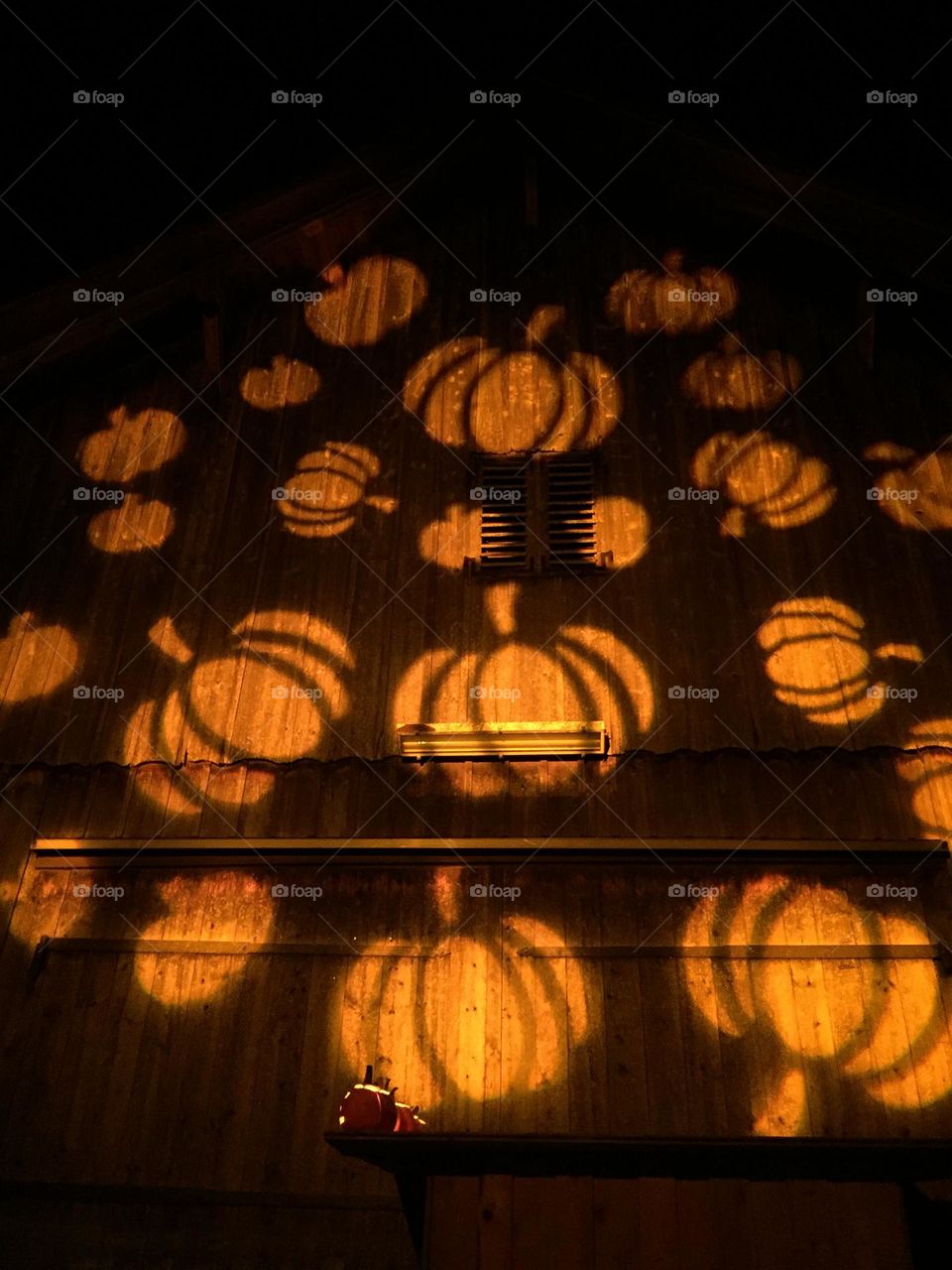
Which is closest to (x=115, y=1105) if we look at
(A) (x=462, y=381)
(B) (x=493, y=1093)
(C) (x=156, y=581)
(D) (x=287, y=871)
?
(D) (x=287, y=871)

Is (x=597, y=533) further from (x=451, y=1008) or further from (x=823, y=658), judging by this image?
(x=451, y=1008)

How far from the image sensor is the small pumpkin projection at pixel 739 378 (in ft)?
22.1

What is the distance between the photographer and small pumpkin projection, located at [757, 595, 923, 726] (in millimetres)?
5492

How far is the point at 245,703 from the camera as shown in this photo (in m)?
5.76

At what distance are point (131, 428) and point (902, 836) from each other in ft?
18.5

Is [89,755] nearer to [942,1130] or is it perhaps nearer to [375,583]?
[375,583]

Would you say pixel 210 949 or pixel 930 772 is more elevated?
pixel 930 772

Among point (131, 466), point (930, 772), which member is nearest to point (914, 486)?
point (930, 772)

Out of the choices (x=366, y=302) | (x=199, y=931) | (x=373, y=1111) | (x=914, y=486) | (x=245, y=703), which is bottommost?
(x=373, y=1111)

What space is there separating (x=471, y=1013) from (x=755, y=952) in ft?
4.61

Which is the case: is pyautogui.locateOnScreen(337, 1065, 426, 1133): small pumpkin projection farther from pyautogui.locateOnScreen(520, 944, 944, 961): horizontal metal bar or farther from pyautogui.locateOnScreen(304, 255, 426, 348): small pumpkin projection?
pyautogui.locateOnScreen(304, 255, 426, 348): small pumpkin projection

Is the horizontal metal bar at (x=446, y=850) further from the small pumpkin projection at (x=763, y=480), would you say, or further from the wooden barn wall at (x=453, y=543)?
the small pumpkin projection at (x=763, y=480)

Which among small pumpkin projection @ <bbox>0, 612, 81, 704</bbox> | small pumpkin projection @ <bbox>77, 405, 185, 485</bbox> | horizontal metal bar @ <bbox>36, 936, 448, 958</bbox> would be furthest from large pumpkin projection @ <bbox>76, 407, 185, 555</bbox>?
horizontal metal bar @ <bbox>36, 936, 448, 958</bbox>

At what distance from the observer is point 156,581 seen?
6305mm
